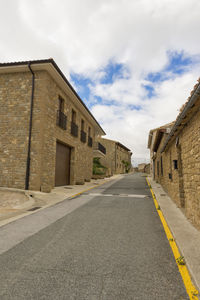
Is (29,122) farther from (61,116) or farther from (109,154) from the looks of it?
(109,154)

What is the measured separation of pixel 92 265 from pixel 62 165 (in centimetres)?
1061

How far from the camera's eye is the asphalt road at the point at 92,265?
205cm

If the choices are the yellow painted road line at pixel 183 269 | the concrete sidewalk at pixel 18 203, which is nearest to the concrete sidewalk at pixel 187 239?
the yellow painted road line at pixel 183 269

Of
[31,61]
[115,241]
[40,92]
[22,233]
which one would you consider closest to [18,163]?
[40,92]

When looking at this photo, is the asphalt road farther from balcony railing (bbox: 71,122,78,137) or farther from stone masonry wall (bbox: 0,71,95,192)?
balcony railing (bbox: 71,122,78,137)

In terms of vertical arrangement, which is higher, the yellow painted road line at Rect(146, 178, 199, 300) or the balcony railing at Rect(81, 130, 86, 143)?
the balcony railing at Rect(81, 130, 86, 143)

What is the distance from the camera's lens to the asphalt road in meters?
2.05

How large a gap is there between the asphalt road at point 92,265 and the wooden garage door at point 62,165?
793 cm

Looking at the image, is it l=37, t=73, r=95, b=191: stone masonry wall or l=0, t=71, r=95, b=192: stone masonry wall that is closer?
l=0, t=71, r=95, b=192: stone masonry wall

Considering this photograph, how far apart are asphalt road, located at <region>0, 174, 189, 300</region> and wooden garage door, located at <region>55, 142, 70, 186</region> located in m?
Result: 7.93

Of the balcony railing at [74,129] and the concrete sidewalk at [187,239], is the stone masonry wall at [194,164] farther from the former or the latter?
the balcony railing at [74,129]

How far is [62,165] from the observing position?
12.9 metres

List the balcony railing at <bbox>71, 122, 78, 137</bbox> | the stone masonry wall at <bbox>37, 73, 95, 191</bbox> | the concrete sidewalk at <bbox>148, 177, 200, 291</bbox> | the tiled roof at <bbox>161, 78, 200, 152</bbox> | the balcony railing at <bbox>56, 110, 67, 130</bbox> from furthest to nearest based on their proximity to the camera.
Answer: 1. the balcony railing at <bbox>71, 122, 78, 137</bbox>
2. the balcony railing at <bbox>56, 110, 67, 130</bbox>
3. the stone masonry wall at <bbox>37, 73, 95, 191</bbox>
4. the tiled roof at <bbox>161, 78, 200, 152</bbox>
5. the concrete sidewalk at <bbox>148, 177, 200, 291</bbox>

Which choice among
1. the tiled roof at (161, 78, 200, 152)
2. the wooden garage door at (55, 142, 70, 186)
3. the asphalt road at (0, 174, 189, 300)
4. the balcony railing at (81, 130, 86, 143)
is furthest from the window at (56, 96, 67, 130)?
the asphalt road at (0, 174, 189, 300)
